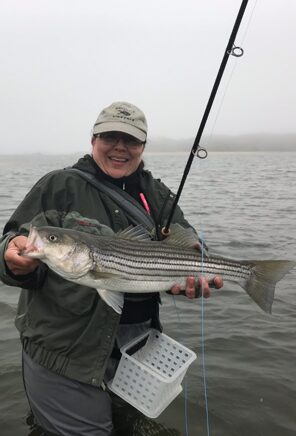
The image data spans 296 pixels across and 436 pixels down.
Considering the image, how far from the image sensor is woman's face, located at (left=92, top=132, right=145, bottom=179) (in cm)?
500

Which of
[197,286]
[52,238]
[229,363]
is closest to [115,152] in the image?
[52,238]

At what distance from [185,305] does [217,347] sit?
1.86m

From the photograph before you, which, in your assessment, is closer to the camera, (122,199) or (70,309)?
(70,309)

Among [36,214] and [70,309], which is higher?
[36,214]

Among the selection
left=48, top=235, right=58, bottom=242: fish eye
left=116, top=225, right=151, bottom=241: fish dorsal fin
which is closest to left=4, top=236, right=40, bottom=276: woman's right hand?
left=48, top=235, right=58, bottom=242: fish eye

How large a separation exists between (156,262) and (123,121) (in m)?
1.62

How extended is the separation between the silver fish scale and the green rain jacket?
16.5 inches

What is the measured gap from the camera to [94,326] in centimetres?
439

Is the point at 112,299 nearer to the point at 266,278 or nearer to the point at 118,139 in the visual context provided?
the point at 266,278

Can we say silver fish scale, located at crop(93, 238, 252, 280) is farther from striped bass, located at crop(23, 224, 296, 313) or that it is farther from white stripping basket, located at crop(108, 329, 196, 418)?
white stripping basket, located at crop(108, 329, 196, 418)

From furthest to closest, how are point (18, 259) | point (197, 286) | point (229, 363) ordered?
point (229, 363)
point (197, 286)
point (18, 259)

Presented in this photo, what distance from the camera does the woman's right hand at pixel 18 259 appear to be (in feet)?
12.9

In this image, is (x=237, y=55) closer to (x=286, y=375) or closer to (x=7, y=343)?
(x=286, y=375)

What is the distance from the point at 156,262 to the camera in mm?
4453
